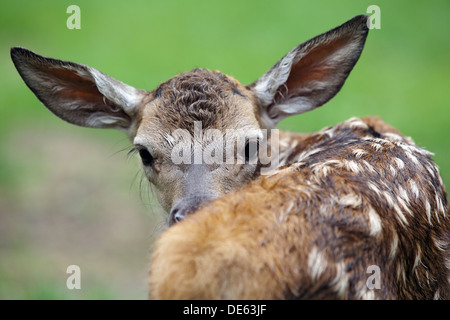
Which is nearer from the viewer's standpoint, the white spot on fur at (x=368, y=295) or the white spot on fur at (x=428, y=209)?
the white spot on fur at (x=368, y=295)

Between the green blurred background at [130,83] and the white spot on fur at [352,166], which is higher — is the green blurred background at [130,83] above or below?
above

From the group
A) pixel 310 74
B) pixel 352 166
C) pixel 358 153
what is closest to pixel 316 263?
pixel 352 166

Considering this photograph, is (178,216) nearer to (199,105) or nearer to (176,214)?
(176,214)

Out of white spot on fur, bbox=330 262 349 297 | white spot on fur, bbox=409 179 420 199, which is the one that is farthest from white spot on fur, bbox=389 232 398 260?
white spot on fur, bbox=409 179 420 199

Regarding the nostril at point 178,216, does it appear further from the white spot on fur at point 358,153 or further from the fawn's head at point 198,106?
the white spot on fur at point 358,153

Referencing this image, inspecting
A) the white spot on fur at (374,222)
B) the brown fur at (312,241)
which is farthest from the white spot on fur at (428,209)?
the white spot on fur at (374,222)
